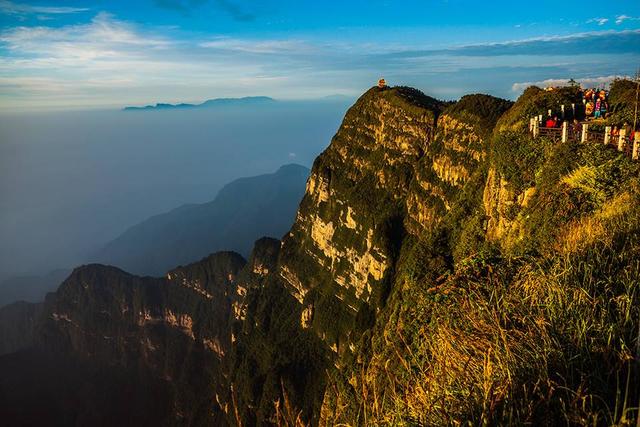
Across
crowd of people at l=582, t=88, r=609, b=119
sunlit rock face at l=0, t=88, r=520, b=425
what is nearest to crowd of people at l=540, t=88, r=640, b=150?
crowd of people at l=582, t=88, r=609, b=119

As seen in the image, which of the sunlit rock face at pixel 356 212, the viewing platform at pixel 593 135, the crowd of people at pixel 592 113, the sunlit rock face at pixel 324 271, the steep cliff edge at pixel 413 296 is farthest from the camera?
the sunlit rock face at pixel 356 212

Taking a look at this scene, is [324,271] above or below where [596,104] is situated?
below

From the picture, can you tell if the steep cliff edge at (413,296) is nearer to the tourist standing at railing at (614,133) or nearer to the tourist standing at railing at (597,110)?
the tourist standing at railing at (614,133)

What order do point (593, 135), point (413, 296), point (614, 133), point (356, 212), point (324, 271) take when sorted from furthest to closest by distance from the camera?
point (324, 271), point (356, 212), point (413, 296), point (593, 135), point (614, 133)

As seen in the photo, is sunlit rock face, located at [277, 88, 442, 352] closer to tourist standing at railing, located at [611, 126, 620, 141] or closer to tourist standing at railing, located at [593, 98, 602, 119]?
tourist standing at railing, located at [593, 98, 602, 119]

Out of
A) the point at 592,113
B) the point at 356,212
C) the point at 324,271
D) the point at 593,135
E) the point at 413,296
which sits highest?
the point at 592,113

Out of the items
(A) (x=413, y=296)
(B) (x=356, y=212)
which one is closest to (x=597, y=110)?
(A) (x=413, y=296)

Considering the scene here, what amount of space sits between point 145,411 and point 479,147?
11032cm

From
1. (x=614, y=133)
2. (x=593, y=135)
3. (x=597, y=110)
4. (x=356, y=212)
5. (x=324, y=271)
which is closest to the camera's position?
(x=614, y=133)

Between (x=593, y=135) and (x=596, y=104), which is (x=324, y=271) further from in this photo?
(x=593, y=135)

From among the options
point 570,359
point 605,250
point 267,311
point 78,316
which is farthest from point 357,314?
point 78,316

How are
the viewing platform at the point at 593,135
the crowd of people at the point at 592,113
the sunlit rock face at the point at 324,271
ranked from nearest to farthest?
the viewing platform at the point at 593,135 → the crowd of people at the point at 592,113 → the sunlit rock face at the point at 324,271

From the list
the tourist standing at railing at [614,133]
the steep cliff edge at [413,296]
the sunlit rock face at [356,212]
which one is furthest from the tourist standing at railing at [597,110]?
the sunlit rock face at [356,212]

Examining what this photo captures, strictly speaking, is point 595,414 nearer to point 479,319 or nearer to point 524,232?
point 479,319
